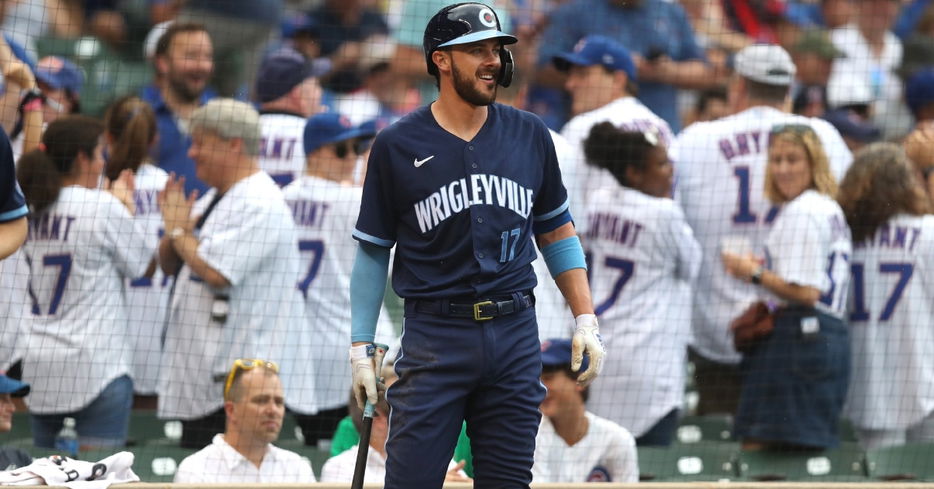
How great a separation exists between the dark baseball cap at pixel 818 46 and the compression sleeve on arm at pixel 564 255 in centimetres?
466

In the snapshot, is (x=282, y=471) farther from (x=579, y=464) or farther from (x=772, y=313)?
(x=772, y=313)

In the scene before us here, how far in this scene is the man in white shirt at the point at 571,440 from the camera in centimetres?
588

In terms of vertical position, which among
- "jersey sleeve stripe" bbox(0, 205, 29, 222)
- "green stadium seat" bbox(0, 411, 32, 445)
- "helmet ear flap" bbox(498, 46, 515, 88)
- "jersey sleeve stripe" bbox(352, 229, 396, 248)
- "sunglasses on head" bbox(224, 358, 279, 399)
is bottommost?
"green stadium seat" bbox(0, 411, 32, 445)

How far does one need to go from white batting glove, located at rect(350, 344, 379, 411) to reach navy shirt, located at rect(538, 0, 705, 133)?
432cm

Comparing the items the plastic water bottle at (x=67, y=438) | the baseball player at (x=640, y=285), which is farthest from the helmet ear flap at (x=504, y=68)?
the plastic water bottle at (x=67, y=438)

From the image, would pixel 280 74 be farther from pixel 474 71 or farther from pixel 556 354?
pixel 474 71

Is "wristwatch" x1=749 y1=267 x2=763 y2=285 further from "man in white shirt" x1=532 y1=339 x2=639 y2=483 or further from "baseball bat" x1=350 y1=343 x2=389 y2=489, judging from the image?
"baseball bat" x1=350 y1=343 x2=389 y2=489

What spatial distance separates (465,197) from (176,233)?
254cm

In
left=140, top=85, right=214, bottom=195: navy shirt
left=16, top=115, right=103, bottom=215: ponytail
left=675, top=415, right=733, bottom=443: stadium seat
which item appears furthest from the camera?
left=140, top=85, right=214, bottom=195: navy shirt

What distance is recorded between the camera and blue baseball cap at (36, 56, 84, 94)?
23.6 feet

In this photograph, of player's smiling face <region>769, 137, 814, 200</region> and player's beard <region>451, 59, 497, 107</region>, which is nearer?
player's beard <region>451, 59, 497, 107</region>

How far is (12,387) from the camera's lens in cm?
550

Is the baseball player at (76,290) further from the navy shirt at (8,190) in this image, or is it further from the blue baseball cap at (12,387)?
the navy shirt at (8,190)

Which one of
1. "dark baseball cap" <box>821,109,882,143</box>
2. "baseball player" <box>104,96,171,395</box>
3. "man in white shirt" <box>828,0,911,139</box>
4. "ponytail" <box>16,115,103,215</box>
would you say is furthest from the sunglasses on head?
"man in white shirt" <box>828,0,911,139</box>
